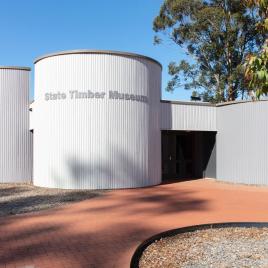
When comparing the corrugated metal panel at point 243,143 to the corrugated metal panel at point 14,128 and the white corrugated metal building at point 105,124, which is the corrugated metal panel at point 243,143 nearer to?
the white corrugated metal building at point 105,124

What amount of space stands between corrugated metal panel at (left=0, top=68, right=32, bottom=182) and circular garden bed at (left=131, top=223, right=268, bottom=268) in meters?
12.8

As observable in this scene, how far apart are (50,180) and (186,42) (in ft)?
66.7

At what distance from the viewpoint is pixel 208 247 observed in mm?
7164

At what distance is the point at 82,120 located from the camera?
1593 cm

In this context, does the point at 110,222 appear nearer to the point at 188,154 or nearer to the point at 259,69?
the point at 259,69

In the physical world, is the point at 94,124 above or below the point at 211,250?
above

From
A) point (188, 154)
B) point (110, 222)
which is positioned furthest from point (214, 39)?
point (110, 222)

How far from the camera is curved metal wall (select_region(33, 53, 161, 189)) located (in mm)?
15930

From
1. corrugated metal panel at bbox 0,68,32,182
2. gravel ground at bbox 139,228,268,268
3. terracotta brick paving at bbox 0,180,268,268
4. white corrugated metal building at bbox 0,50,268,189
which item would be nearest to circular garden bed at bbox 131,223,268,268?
gravel ground at bbox 139,228,268,268

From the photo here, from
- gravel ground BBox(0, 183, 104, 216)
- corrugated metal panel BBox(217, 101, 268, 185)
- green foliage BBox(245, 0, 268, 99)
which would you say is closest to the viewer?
green foliage BBox(245, 0, 268, 99)

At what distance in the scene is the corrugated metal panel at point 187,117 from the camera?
60.0ft

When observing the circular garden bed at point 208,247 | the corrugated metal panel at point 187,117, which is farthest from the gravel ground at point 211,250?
the corrugated metal panel at point 187,117

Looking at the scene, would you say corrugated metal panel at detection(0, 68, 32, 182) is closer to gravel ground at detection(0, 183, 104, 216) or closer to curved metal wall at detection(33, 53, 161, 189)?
gravel ground at detection(0, 183, 104, 216)

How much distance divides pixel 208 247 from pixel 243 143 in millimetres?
11379
